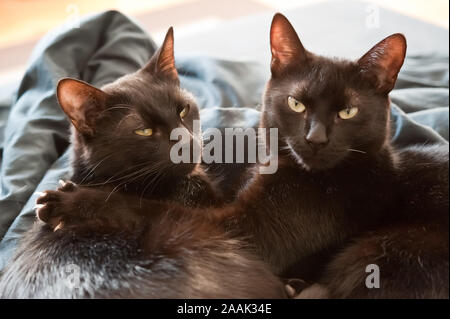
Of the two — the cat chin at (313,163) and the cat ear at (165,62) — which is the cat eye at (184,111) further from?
the cat chin at (313,163)

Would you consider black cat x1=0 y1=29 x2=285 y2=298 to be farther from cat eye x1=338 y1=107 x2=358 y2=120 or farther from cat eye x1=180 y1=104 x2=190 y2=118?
cat eye x1=338 y1=107 x2=358 y2=120

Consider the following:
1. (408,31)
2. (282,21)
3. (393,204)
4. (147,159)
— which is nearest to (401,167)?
(393,204)

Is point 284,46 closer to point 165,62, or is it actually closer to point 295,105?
point 295,105

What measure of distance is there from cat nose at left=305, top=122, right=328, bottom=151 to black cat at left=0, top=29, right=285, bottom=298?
0.87 ft

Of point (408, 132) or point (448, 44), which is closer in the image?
point (408, 132)

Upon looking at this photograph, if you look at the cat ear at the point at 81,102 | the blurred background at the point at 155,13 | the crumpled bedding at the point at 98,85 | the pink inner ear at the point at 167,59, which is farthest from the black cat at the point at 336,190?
the blurred background at the point at 155,13

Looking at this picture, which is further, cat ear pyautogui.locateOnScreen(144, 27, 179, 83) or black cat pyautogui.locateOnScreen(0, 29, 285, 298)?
cat ear pyautogui.locateOnScreen(144, 27, 179, 83)

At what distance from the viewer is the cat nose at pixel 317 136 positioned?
1060 mm

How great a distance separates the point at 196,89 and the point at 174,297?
42.4 inches

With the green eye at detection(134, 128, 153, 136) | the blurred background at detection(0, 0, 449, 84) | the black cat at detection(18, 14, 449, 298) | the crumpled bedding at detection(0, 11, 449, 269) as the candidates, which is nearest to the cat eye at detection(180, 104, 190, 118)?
the green eye at detection(134, 128, 153, 136)

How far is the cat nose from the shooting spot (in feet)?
3.48

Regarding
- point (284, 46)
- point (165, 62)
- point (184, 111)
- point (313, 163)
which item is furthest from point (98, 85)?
point (313, 163)

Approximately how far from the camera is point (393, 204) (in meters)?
1.09

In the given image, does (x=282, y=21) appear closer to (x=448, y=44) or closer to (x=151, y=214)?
(x=151, y=214)
